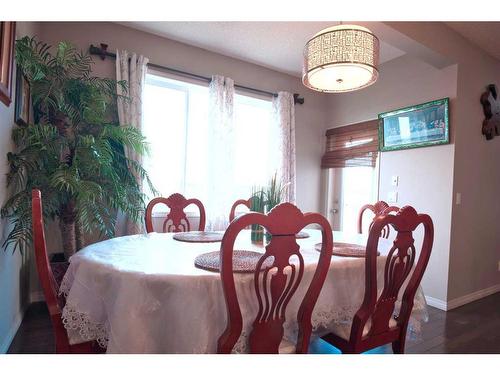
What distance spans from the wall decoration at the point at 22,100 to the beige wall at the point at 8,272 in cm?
7

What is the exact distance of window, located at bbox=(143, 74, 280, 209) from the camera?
3.15 metres

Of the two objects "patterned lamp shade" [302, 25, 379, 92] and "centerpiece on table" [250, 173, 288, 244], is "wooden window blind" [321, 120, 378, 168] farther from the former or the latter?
"centerpiece on table" [250, 173, 288, 244]

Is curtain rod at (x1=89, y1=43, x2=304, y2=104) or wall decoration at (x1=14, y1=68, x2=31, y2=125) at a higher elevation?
curtain rod at (x1=89, y1=43, x2=304, y2=104)

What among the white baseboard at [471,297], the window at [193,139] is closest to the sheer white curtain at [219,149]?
the window at [193,139]

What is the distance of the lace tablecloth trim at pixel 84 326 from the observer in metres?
1.14

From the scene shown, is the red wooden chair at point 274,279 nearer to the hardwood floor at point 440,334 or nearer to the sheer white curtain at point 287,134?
the hardwood floor at point 440,334

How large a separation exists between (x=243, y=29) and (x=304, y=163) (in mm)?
1883

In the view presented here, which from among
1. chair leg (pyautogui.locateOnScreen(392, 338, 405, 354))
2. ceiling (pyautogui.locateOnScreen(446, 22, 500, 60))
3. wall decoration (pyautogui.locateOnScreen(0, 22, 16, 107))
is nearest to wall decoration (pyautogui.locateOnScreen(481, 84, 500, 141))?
ceiling (pyautogui.locateOnScreen(446, 22, 500, 60))

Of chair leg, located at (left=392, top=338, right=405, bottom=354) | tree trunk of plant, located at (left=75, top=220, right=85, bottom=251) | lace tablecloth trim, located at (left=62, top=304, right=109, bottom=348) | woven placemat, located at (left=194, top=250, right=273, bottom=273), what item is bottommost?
chair leg, located at (left=392, top=338, right=405, bottom=354)

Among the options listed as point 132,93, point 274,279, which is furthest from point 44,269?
point 132,93

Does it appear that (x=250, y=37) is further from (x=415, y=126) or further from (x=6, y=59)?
(x=6, y=59)
